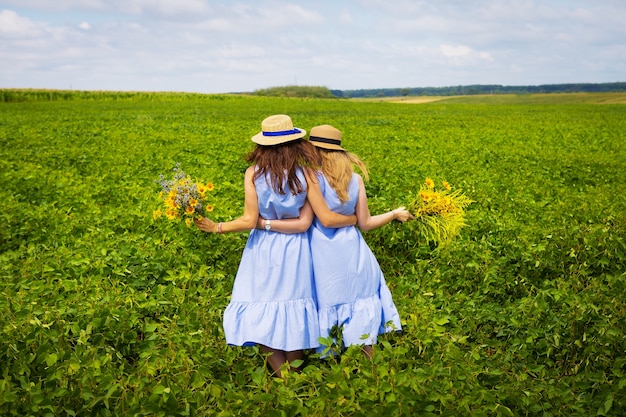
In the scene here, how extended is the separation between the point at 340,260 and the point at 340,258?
12mm

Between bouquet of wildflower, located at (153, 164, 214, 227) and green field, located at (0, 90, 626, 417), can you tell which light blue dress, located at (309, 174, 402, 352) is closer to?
green field, located at (0, 90, 626, 417)

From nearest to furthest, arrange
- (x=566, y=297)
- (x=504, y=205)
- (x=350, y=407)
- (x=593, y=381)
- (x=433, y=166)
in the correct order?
(x=350, y=407), (x=593, y=381), (x=566, y=297), (x=504, y=205), (x=433, y=166)

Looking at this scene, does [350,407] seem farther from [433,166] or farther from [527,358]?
[433,166]

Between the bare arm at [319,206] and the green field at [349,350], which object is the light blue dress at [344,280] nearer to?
the bare arm at [319,206]

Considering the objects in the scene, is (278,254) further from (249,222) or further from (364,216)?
(364,216)

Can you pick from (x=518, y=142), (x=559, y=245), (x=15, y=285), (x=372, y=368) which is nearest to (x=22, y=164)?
(x=15, y=285)

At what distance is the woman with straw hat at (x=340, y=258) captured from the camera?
Answer: 140 inches

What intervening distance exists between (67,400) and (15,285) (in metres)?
2.43

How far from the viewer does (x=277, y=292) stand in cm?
357

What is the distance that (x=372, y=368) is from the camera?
3084 millimetres

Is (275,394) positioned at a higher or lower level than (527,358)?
higher

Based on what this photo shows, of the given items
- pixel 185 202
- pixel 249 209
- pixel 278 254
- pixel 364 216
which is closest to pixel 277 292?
pixel 278 254

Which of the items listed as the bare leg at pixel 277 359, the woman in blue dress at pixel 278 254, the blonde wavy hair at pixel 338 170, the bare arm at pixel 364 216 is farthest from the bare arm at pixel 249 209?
the bare leg at pixel 277 359

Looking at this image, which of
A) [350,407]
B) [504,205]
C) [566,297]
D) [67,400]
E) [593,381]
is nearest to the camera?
[350,407]
